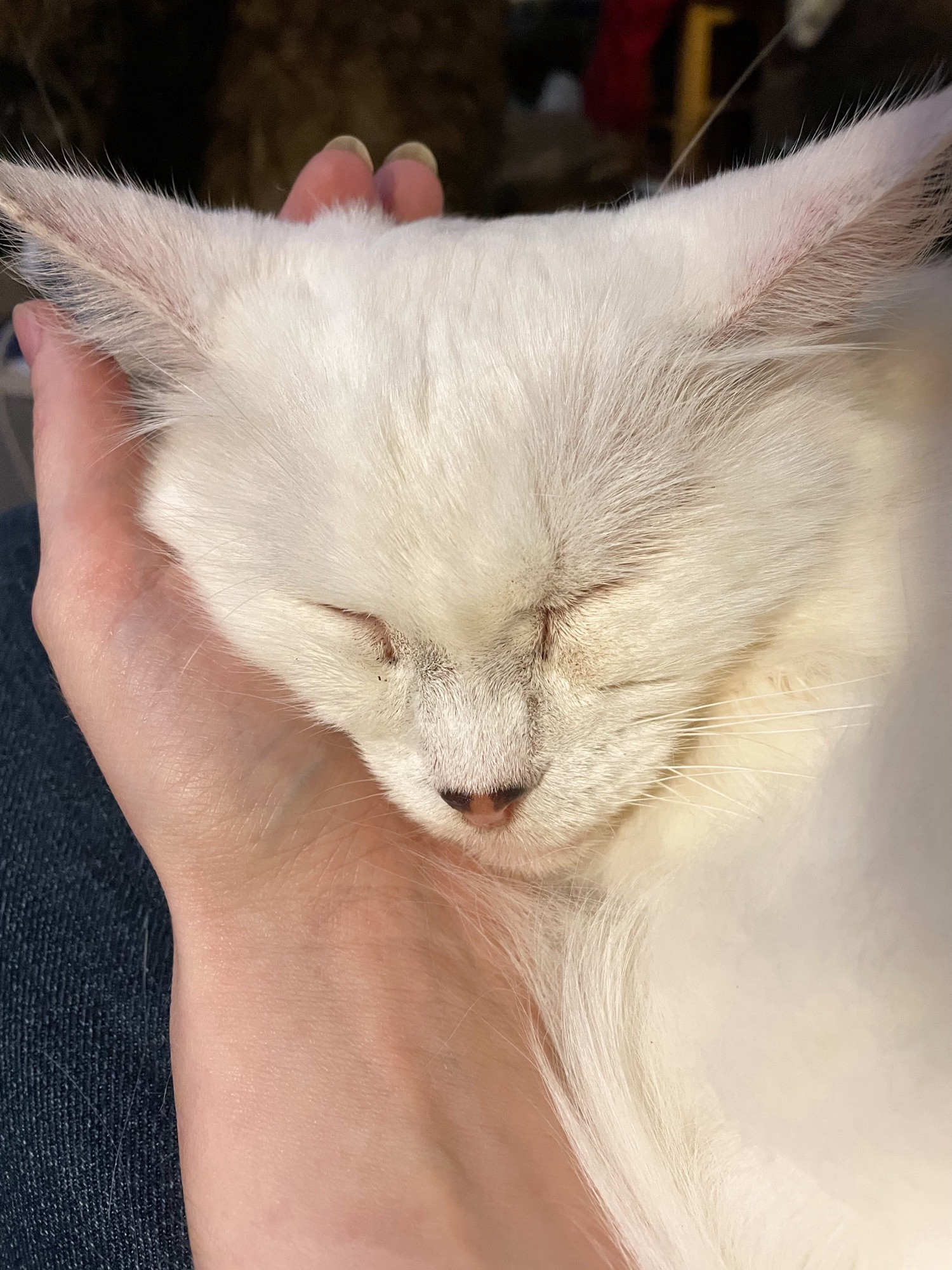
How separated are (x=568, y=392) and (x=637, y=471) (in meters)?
0.09

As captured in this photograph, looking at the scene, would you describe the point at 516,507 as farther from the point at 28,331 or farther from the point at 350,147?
the point at 350,147

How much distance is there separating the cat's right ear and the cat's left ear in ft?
1.47

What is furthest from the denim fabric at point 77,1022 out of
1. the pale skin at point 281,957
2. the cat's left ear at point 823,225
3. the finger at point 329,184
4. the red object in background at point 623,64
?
the red object in background at point 623,64

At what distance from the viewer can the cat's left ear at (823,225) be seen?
588 millimetres

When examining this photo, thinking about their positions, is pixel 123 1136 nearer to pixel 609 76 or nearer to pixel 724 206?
pixel 724 206

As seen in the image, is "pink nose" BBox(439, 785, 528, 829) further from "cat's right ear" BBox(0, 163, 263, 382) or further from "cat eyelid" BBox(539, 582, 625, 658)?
"cat's right ear" BBox(0, 163, 263, 382)

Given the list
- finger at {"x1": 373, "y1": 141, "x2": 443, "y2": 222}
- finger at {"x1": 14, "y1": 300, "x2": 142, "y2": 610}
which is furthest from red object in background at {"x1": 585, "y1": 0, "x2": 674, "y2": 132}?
finger at {"x1": 14, "y1": 300, "x2": 142, "y2": 610}

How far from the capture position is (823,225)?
62cm

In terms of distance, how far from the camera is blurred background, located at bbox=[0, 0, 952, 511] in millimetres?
1804

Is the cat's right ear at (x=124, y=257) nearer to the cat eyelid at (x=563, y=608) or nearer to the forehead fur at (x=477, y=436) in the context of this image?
the forehead fur at (x=477, y=436)

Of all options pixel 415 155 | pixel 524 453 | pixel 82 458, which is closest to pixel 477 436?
pixel 524 453

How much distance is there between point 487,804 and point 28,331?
0.81 meters

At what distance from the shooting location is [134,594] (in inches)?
37.0

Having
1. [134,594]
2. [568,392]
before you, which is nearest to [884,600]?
[568,392]
